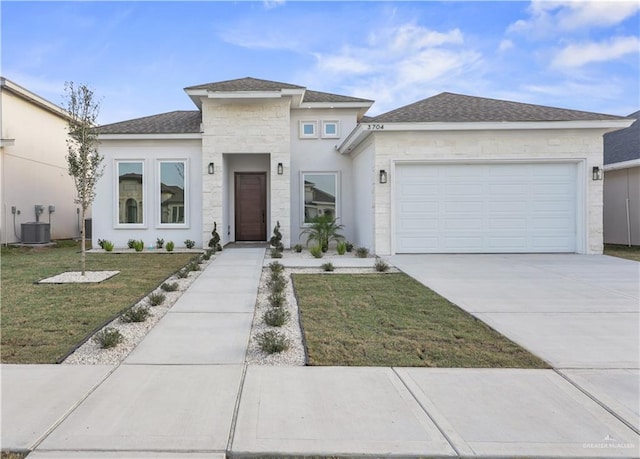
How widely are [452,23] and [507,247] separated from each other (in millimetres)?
6829

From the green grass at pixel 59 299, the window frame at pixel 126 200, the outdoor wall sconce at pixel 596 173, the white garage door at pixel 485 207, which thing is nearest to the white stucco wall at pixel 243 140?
the window frame at pixel 126 200

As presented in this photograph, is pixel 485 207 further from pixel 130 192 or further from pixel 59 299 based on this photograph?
pixel 130 192

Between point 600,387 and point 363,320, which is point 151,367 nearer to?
point 363,320

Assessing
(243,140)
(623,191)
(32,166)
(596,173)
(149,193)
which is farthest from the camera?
(32,166)

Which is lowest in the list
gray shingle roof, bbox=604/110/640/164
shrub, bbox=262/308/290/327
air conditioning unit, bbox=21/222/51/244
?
shrub, bbox=262/308/290/327

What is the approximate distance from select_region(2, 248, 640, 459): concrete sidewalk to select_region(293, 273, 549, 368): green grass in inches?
9.5

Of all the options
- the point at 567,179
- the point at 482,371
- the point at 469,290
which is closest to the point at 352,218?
the point at 567,179

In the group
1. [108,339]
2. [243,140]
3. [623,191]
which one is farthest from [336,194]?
[623,191]

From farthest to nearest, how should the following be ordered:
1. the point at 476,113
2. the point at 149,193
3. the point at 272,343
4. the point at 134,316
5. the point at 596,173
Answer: the point at 149,193
the point at 476,113
the point at 596,173
the point at 134,316
the point at 272,343

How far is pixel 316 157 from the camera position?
1330 centimetres

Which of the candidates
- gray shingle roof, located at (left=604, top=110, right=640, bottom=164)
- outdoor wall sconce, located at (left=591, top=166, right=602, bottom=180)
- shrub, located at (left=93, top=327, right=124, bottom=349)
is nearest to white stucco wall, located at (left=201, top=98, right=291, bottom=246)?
shrub, located at (left=93, top=327, right=124, bottom=349)

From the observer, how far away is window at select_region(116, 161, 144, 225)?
41.2 feet

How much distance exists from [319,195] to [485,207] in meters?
5.44

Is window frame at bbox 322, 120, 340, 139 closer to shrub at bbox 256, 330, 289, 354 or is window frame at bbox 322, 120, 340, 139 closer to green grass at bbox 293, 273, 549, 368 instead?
green grass at bbox 293, 273, 549, 368
